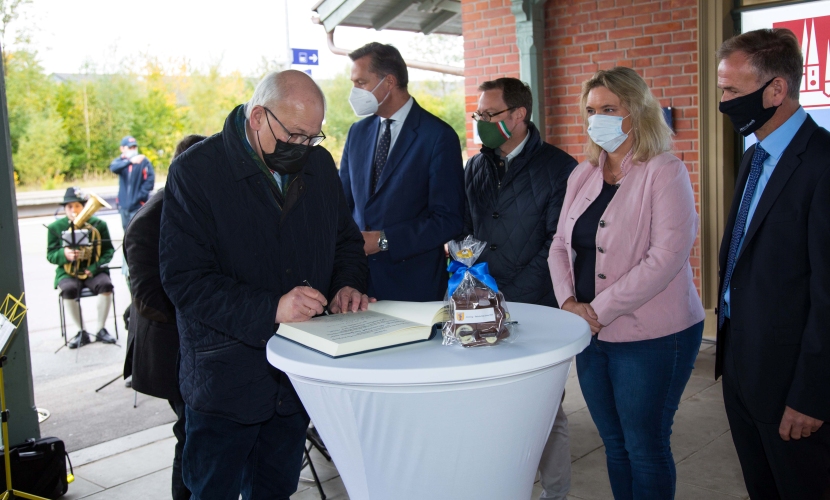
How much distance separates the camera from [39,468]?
354 centimetres

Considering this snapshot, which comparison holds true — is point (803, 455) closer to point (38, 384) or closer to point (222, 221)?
point (222, 221)

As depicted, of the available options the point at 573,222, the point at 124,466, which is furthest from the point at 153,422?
the point at 573,222

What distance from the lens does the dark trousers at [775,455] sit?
6.98 ft

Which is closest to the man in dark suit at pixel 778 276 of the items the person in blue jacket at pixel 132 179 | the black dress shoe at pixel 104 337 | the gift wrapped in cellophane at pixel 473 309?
the gift wrapped in cellophane at pixel 473 309

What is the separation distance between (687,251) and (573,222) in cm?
41

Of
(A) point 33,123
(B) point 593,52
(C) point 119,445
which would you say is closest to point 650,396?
(C) point 119,445

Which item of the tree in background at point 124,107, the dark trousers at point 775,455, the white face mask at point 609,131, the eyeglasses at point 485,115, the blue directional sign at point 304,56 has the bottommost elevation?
the dark trousers at point 775,455

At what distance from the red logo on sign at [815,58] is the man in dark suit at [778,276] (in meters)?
3.60

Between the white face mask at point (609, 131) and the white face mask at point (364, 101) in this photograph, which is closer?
the white face mask at point (609, 131)

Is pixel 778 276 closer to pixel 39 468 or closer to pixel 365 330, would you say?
pixel 365 330

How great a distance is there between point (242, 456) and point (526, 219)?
1561 millimetres

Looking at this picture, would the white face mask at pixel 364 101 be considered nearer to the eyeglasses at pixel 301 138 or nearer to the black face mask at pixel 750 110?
the eyeglasses at pixel 301 138

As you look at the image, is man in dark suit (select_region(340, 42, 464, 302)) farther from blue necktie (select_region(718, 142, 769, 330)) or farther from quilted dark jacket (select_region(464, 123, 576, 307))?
blue necktie (select_region(718, 142, 769, 330))

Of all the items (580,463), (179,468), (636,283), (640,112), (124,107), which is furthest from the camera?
(124,107)
